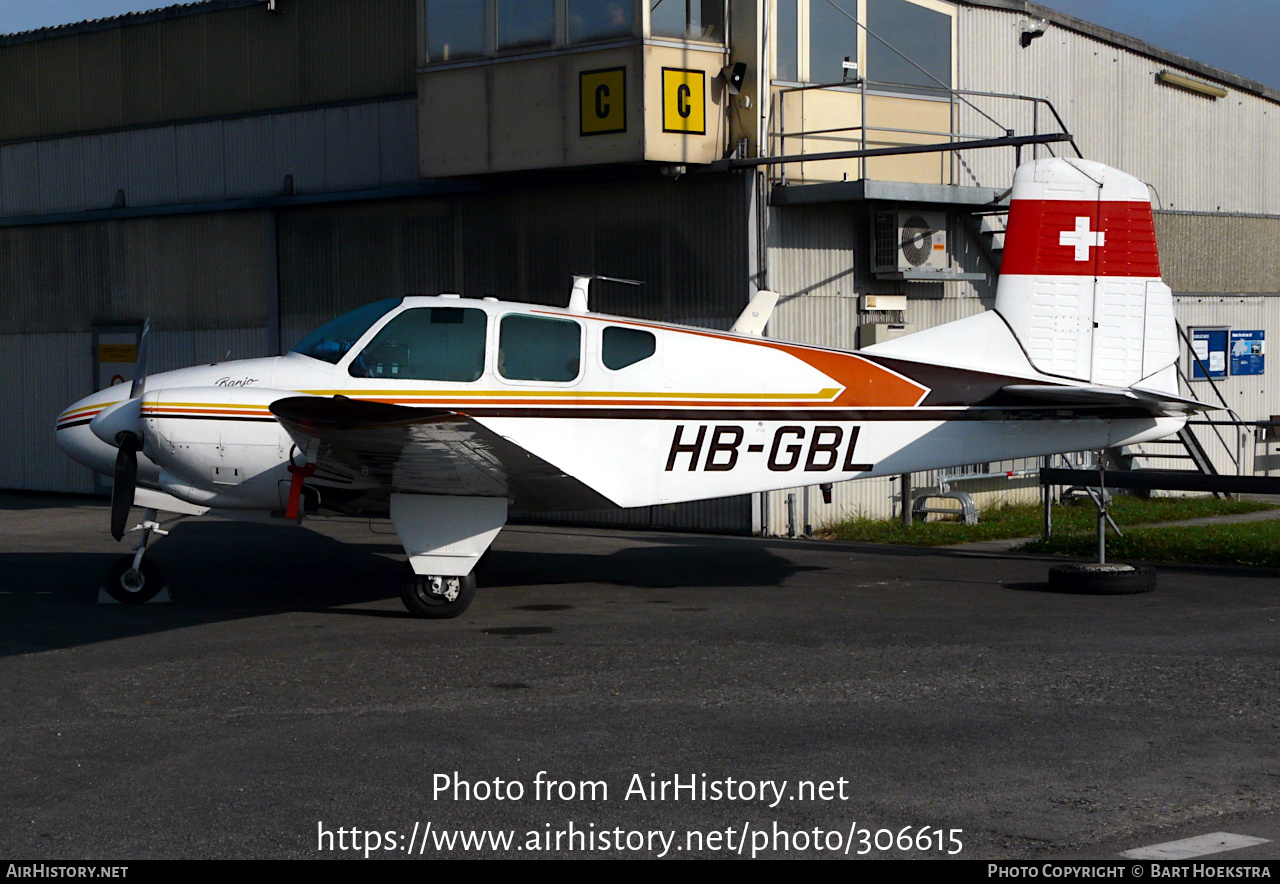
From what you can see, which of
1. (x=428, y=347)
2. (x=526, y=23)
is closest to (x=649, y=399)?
(x=428, y=347)

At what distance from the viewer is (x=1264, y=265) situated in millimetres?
22141

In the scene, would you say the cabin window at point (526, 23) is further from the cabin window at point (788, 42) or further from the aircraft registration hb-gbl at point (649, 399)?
the aircraft registration hb-gbl at point (649, 399)

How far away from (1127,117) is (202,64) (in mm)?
14439

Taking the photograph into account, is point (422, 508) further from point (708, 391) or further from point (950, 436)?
point (950, 436)

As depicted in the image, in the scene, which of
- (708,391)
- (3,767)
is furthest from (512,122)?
(3,767)

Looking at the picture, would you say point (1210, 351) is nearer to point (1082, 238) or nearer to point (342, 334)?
point (1082, 238)

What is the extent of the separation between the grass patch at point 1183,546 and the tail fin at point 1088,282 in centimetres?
267

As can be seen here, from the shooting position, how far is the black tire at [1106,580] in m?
11.6

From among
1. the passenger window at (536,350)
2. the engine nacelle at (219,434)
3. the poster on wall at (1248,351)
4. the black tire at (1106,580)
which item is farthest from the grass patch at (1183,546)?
the engine nacelle at (219,434)

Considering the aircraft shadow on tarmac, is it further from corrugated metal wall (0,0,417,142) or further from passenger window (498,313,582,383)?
corrugated metal wall (0,0,417,142)

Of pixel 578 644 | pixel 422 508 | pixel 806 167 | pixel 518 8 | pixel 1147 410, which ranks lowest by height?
pixel 578 644

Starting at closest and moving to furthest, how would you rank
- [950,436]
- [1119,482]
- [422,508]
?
[422,508] < [950,436] < [1119,482]

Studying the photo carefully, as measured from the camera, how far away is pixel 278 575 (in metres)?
13.5

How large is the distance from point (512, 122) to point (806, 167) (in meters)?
3.71
